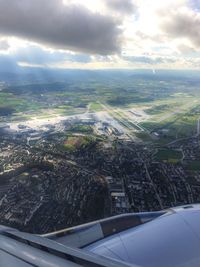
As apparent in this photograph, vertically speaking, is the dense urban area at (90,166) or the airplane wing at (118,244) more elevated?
the airplane wing at (118,244)

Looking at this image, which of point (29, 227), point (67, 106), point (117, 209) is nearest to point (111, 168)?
point (117, 209)

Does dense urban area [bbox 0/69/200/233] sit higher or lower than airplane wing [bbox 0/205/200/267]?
lower

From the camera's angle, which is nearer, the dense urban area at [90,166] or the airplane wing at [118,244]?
the airplane wing at [118,244]

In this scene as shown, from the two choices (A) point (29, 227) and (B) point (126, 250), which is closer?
(B) point (126, 250)

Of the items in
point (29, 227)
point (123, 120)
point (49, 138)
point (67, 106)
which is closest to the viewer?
point (29, 227)

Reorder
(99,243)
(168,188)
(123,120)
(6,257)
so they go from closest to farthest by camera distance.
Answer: (6,257) < (99,243) < (168,188) < (123,120)

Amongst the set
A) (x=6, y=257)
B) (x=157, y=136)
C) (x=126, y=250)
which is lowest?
(x=157, y=136)

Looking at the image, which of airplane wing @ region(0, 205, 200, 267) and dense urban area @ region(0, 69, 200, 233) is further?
dense urban area @ region(0, 69, 200, 233)

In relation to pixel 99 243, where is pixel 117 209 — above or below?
below

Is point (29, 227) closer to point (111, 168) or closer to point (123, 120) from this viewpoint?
point (111, 168)

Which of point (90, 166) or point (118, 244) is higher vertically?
point (118, 244)

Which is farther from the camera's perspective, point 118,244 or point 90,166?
point 90,166
